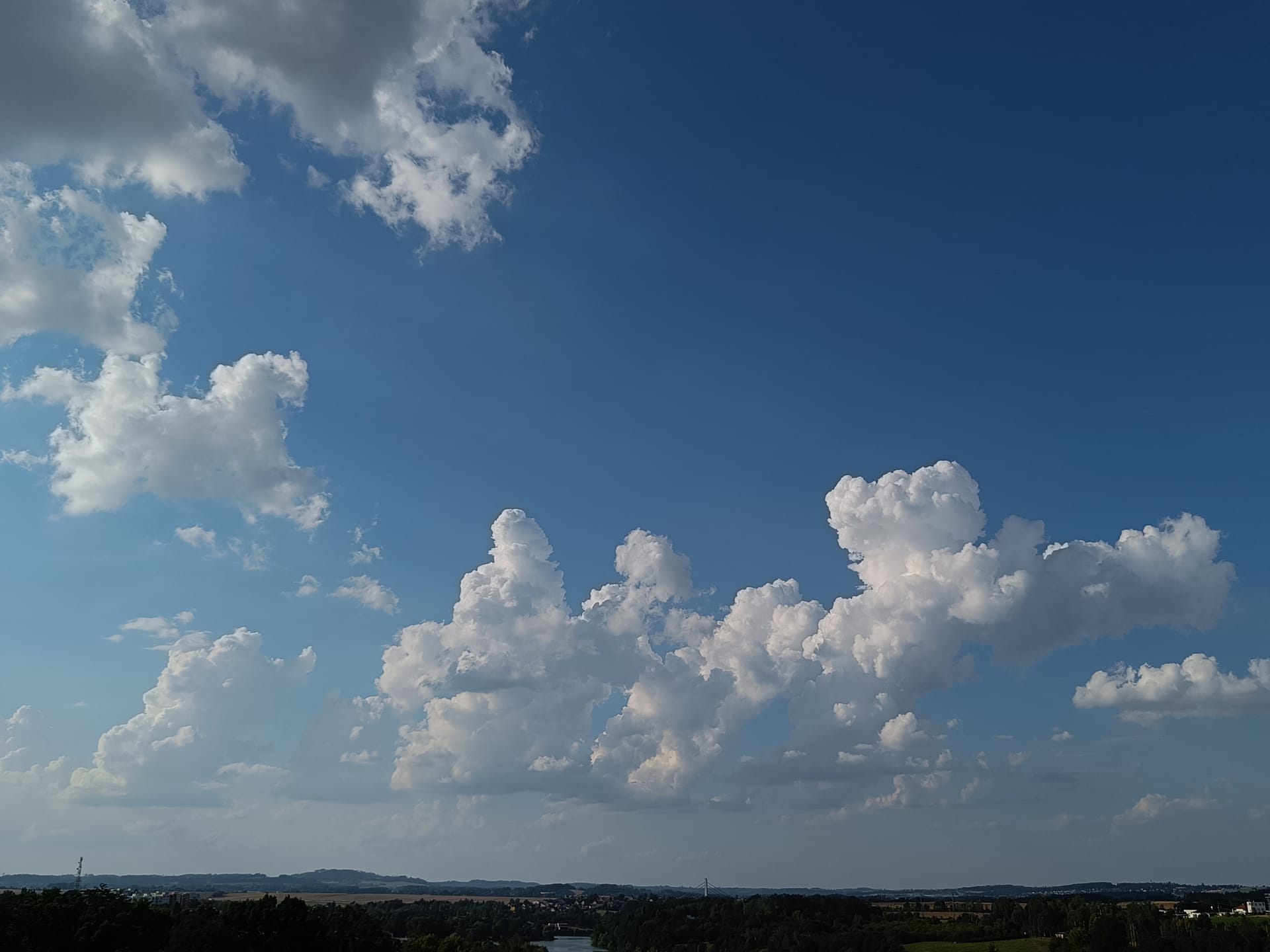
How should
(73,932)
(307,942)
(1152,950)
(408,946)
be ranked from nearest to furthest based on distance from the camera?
1. (73,932)
2. (307,942)
3. (408,946)
4. (1152,950)

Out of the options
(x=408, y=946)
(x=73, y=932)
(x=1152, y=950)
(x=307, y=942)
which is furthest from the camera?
(x=1152, y=950)

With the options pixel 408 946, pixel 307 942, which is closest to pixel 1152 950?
pixel 408 946

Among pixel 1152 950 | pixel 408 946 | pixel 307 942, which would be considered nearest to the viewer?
pixel 307 942

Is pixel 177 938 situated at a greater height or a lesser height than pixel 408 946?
greater

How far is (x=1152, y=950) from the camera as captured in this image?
196 m

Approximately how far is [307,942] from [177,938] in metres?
27.2

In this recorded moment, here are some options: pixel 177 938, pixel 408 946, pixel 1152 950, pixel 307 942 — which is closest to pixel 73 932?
pixel 177 938

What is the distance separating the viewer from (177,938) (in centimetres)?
10469

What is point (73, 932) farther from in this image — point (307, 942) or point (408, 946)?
point (408, 946)

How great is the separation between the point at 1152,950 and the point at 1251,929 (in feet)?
69.6

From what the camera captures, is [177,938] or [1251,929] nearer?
[177,938]

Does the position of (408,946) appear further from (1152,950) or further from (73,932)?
(1152,950)

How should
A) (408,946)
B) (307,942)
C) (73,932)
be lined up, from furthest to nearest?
(408,946), (307,942), (73,932)

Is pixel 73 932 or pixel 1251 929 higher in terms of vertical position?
pixel 73 932
